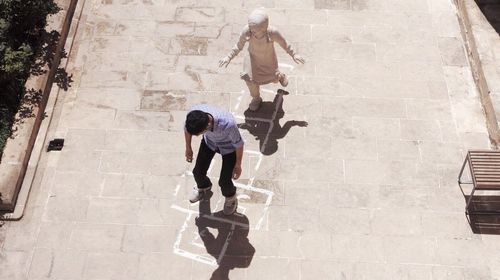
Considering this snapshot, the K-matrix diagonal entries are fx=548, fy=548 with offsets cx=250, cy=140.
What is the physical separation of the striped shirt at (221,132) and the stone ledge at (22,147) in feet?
9.70

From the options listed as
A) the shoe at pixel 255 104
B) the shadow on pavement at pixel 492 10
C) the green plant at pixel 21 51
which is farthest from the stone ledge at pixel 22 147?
the shadow on pavement at pixel 492 10

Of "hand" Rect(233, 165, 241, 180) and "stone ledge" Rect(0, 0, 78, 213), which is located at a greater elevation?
"hand" Rect(233, 165, 241, 180)

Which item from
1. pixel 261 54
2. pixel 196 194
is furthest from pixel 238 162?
pixel 261 54

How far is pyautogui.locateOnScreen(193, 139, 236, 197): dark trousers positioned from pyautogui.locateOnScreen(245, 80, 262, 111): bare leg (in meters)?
1.59

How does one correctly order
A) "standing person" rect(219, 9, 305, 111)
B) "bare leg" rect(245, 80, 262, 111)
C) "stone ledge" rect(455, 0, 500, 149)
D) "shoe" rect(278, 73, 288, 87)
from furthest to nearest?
"stone ledge" rect(455, 0, 500, 149) < "bare leg" rect(245, 80, 262, 111) < "shoe" rect(278, 73, 288, 87) < "standing person" rect(219, 9, 305, 111)

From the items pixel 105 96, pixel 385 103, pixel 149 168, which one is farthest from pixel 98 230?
pixel 385 103

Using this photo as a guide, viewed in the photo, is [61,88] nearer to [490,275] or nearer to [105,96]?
[105,96]

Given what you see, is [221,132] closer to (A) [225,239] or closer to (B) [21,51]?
(A) [225,239]

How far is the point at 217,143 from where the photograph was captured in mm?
6375

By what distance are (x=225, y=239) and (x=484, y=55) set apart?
206 inches

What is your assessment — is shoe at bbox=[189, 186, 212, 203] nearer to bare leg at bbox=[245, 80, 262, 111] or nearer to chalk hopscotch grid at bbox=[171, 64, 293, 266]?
chalk hopscotch grid at bbox=[171, 64, 293, 266]

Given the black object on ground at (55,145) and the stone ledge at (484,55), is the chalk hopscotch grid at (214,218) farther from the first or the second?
the stone ledge at (484,55)

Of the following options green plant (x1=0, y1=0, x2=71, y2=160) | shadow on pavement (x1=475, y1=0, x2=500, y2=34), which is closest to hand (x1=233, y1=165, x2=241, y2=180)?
green plant (x1=0, y1=0, x2=71, y2=160)

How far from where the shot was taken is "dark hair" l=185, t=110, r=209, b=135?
5770 millimetres
